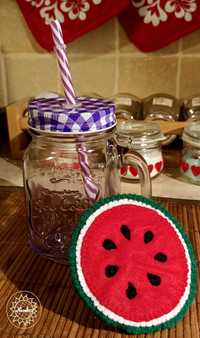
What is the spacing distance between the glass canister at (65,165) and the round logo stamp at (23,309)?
0.24 ft

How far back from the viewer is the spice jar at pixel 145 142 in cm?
69

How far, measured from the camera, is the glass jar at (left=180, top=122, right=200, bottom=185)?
0.69 metres

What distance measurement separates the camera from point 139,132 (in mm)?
710

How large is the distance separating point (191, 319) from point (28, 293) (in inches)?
6.7

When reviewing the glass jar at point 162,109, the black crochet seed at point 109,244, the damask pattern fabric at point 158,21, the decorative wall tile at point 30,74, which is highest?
the damask pattern fabric at point 158,21

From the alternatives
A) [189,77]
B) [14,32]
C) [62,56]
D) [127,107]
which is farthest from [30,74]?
[62,56]

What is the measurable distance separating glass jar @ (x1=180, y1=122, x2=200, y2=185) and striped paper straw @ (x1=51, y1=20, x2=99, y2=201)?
0.28 m

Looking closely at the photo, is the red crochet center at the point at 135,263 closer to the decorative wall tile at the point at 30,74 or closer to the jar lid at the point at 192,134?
the jar lid at the point at 192,134

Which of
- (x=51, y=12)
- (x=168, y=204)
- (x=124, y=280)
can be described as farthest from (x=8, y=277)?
(x=51, y=12)

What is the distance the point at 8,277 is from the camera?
0.44 meters

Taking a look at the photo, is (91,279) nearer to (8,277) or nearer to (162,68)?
(8,277)

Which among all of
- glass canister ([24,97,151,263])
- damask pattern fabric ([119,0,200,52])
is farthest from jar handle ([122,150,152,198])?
damask pattern fabric ([119,0,200,52])

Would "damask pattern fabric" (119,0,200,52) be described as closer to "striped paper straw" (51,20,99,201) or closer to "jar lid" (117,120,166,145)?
"jar lid" (117,120,166,145)

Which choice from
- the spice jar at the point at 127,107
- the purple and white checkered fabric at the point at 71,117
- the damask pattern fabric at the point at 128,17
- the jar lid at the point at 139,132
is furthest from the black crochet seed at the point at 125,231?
the damask pattern fabric at the point at 128,17
